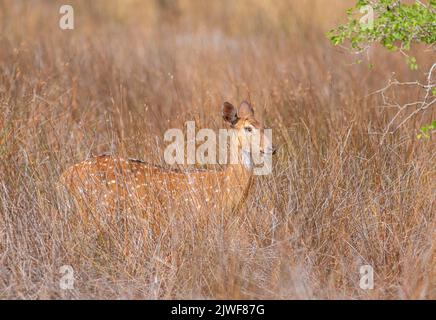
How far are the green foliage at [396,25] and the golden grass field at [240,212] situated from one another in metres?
0.67

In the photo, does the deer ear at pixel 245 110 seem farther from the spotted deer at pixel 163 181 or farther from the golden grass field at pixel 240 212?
the golden grass field at pixel 240 212

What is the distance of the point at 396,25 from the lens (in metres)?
4.92

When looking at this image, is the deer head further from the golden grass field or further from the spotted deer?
the golden grass field

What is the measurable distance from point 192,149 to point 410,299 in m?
2.29

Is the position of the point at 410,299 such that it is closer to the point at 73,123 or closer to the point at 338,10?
the point at 73,123

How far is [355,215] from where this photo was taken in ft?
16.3

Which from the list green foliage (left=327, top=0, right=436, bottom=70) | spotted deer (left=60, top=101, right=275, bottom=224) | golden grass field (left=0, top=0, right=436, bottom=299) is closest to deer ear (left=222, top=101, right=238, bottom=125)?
spotted deer (left=60, top=101, right=275, bottom=224)

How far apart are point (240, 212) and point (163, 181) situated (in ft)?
1.85

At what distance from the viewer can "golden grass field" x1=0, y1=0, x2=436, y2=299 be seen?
4547mm

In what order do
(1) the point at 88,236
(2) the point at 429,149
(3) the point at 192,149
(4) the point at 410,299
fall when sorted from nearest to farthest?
(4) the point at 410,299
(1) the point at 88,236
(2) the point at 429,149
(3) the point at 192,149

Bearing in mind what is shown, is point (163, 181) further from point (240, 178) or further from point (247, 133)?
point (247, 133)

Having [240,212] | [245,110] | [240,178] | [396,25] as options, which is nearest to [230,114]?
[245,110]

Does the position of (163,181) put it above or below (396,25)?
below
